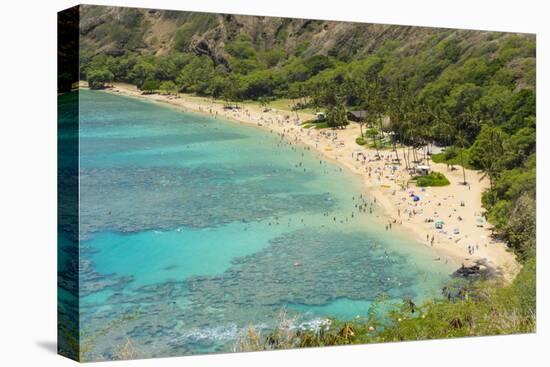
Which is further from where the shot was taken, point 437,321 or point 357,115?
point 357,115

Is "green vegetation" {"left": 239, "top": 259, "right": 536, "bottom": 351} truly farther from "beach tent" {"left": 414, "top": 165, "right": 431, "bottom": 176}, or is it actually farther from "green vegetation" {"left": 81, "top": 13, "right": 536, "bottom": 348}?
"beach tent" {"left": 414, "top": 165, "right": 431, "bottom": 176}

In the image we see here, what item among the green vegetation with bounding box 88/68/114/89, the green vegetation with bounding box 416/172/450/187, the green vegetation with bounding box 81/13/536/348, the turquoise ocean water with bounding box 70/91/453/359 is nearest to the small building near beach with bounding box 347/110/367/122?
the green vegetation with bounding box 81/13/536/348

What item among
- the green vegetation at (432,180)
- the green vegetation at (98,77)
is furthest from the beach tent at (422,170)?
the green vegetation at (98,77)

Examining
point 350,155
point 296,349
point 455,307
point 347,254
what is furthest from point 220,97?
point 455,307

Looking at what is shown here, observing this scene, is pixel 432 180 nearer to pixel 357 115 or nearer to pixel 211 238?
pixel 357 115

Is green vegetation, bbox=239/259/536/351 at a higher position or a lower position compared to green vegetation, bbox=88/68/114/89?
lower

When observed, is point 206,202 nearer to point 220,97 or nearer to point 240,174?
point 240,174

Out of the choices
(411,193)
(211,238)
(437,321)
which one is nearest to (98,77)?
(211,238)
